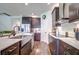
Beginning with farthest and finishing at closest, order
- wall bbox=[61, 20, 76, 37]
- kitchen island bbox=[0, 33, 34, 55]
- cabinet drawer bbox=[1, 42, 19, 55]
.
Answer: wall bbox=[61, 20, 76, 37], kitchen island bbox=[0, 33, 34, 55], cabinet drawer bbox=[1, 42, 19, 55]

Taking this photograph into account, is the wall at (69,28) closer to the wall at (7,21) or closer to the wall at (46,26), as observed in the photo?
the wall at (46,26)

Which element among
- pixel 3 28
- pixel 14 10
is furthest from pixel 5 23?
pixel 14 10

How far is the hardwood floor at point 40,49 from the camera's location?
6.23 feet

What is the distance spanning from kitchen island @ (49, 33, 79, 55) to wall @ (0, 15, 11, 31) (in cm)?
65

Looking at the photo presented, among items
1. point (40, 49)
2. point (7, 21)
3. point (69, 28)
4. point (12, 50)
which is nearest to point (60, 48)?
point (40, 49)

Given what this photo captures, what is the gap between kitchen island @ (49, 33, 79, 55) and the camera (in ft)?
5.82

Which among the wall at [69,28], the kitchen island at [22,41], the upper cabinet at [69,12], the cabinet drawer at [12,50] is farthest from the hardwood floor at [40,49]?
the upper cabinet at [69,12]

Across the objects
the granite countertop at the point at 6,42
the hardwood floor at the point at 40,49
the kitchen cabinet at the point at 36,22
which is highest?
the kitchen cabinet at the point at 36,22

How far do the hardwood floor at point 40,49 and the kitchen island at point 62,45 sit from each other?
94mm

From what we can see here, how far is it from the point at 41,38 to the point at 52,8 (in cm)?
46

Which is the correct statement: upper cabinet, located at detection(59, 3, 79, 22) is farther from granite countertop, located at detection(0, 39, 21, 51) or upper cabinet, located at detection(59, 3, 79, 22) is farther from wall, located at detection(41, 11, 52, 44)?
granite countertop, located at detection(0, 39, 21, 51)

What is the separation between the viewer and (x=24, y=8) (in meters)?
1.91

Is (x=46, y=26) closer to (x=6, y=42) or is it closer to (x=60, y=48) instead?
(x=60, y=48)

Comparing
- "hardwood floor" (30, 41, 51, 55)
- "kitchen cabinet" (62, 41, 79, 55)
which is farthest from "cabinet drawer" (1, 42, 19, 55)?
"kitchen cabinet" (62, 41, 79, 55)
